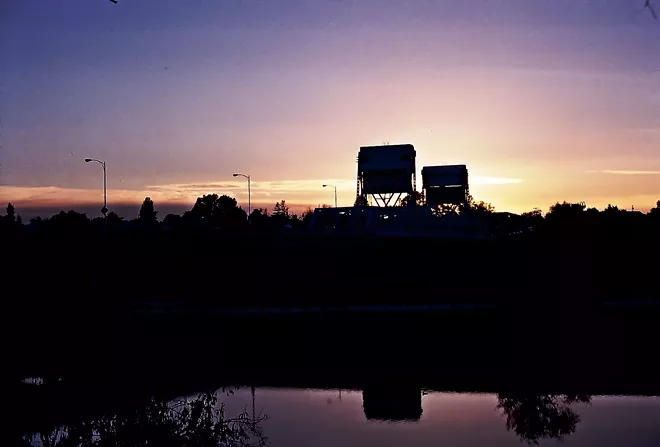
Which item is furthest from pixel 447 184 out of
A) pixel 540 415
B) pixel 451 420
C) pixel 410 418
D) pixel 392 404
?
pixel 451 420

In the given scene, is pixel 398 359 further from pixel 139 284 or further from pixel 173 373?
pixel 139 284

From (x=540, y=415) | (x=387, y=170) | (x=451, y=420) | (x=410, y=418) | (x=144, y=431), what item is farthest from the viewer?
(x=387, y=170)

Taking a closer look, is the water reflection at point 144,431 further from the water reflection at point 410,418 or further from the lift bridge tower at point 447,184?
the lift bridge tower at point 447,184

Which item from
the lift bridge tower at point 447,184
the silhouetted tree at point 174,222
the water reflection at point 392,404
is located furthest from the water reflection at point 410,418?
the lift bridge tower at point 447,184

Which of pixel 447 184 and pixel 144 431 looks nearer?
pixel 144 431

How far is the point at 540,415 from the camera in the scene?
23.9 metres

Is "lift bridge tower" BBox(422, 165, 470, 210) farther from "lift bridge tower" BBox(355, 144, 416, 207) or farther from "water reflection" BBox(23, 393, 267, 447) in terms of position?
"water reflection" BBox(23, 393, 267, 447)

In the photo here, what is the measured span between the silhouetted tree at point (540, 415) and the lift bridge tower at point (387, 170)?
138 ft

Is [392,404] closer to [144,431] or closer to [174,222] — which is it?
[144,431]

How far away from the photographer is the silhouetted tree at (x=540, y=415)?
858 inches

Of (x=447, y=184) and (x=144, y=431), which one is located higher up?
(x=447, y=184)

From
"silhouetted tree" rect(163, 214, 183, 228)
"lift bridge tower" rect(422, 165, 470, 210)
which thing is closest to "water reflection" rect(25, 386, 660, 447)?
"silhouetted tree" rect(163, 214, 183, 228)

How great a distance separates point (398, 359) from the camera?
3566cm

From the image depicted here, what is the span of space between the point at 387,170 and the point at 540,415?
45.3 meters
